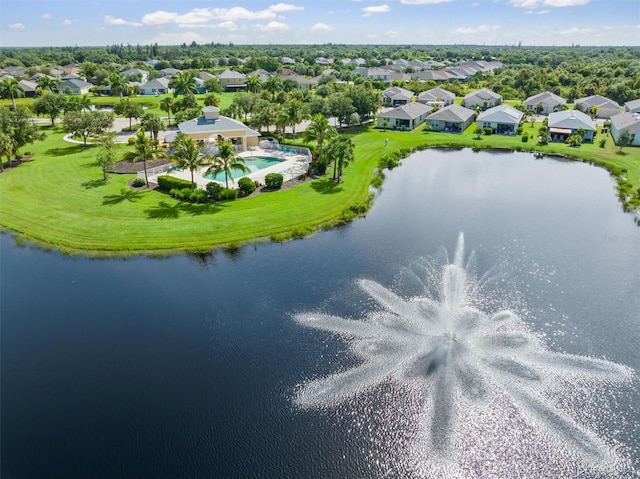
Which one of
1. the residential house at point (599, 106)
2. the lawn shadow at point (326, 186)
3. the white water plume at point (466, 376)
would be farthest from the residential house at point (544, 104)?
the white water plume at point (466, 376)

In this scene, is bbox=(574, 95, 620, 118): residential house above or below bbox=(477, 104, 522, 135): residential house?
above

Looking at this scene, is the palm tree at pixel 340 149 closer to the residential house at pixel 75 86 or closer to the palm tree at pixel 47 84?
the palm tree at pixel 47 84

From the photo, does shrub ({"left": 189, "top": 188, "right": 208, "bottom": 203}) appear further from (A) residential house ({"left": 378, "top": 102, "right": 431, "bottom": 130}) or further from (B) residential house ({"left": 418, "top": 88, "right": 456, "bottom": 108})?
(B) residential house ({"left": 418, "top": 88, "right": 456, "bottom": 108})

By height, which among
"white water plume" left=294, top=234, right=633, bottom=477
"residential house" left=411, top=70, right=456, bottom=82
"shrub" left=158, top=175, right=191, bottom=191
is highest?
"residential house" left=411, top=70, right=456, bottom=82

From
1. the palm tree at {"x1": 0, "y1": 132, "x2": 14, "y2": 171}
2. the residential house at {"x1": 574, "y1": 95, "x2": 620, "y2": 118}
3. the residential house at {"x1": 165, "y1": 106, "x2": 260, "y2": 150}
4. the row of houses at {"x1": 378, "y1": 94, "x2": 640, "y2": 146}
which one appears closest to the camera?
the palm tree at {"x1": 0, "y1": 132, "x2": 14, "y2": 171}

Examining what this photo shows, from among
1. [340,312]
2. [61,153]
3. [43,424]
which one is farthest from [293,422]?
[61,153]

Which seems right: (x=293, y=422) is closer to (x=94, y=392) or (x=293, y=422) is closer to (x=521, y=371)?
(x=94, y=392)

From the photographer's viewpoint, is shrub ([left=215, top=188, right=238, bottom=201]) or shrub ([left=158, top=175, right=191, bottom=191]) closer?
shrub ([left=215, top=188, right=238, bottom=201])

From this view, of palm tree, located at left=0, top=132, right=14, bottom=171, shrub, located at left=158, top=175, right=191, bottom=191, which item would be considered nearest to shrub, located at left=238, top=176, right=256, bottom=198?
shrub, located at left=158, top=175, right=191, bottom=191
